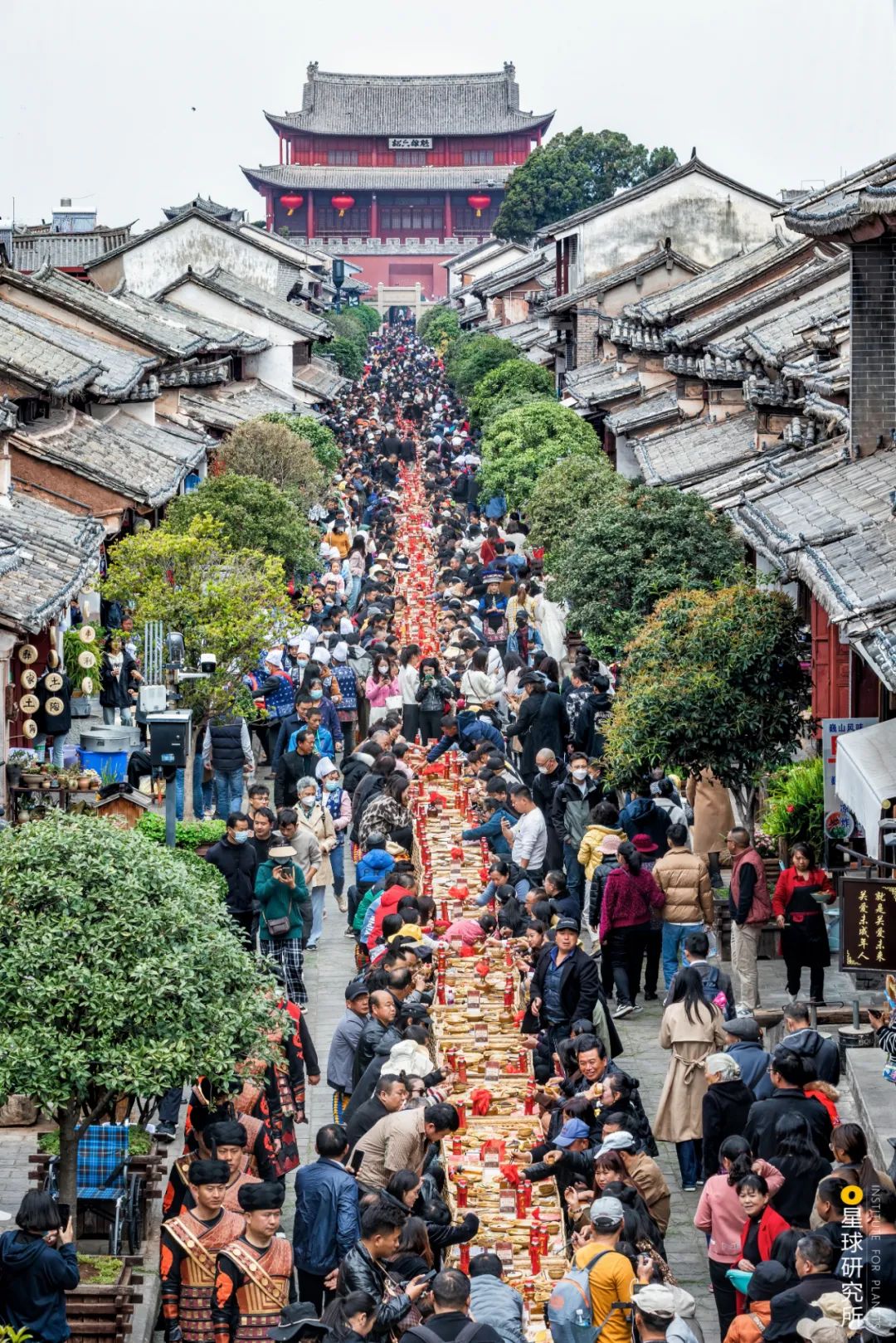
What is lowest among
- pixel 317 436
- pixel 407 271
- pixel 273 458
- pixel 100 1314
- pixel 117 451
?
pixel 100 1314

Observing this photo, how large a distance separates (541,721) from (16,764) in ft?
18.5

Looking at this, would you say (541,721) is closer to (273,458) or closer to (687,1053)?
(687,1053)

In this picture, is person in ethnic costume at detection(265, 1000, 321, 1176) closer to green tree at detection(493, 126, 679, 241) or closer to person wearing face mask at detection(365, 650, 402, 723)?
person wearing face mask at detection(365, 650, 402, 723)

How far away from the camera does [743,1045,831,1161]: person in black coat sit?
12.6 m

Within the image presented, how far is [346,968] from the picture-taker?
2008 centimetres

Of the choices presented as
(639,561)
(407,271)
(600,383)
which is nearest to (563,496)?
(639,561)

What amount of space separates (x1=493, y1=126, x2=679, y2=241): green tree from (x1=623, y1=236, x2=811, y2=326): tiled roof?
1855 inches

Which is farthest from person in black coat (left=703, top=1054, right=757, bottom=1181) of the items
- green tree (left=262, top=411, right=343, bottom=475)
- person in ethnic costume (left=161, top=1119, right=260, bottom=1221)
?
green tree (left=262, top=411, right=343, bottom=475)

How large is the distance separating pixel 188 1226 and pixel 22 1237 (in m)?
0.88

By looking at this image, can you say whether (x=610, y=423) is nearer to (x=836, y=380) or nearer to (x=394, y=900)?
(x=836, y=380)

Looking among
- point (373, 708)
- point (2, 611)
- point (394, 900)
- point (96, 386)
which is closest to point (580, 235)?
point (96, 386)

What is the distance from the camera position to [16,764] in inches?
867

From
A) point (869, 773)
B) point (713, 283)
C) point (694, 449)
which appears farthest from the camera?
point (713, 283)

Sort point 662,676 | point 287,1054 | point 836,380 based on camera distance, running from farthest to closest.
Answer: point 836,380, point 662,676, point 287,1054
